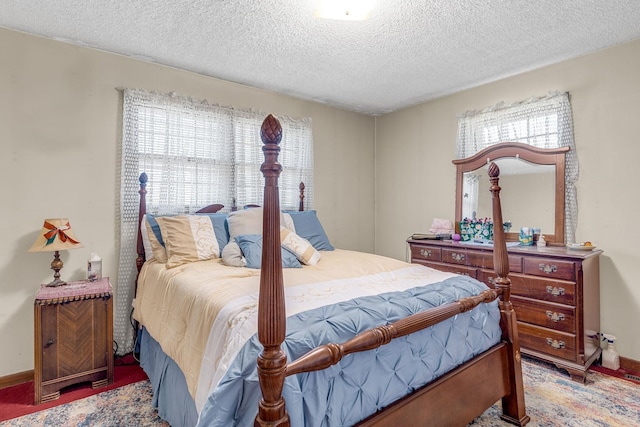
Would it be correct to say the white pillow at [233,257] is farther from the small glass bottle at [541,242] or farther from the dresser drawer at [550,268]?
the small glass bottle at [541,242]

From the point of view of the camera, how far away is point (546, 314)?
250cm

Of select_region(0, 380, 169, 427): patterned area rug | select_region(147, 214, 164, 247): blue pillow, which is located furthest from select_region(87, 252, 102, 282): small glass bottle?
select_region(0, 380, 169, 427): patterned area rug

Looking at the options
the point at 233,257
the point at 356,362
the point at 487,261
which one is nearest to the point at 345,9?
the point at 233,257

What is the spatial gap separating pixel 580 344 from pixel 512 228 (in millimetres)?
1128

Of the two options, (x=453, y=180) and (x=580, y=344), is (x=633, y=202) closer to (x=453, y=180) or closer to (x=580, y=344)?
(x=580, y=344)

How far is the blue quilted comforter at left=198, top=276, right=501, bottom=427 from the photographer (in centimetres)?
105

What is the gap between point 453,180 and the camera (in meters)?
3.67

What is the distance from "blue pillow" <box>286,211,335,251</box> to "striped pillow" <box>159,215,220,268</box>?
30.7 inches

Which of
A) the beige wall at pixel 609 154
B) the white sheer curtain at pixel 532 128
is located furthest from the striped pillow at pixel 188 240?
the beige wall at pixel 609 154

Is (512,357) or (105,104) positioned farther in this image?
(105,104)

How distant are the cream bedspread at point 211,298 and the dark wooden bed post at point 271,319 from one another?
0.31 meters

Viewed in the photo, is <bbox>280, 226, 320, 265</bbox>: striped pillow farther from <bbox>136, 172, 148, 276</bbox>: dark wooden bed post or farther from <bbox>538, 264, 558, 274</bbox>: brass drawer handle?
<bbox>538, 264, 558, 274</bbox>: brass drawer handle

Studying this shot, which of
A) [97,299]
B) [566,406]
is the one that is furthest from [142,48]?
[566,406]

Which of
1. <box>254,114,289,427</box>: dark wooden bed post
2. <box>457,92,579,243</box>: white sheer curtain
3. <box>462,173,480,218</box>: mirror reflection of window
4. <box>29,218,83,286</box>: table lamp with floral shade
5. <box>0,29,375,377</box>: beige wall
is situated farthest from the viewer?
<box>462,173,480,218</box>: mirror reflection of window
